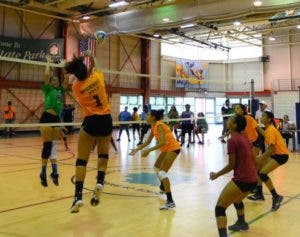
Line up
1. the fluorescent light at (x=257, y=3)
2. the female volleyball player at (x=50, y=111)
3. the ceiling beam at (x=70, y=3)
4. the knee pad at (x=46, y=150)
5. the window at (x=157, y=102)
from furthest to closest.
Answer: the window at (x=157, y=102)
the ceiling beam at (x=70, y=3)
the fluorescent light at (x=257, y=3)
the knee pad at (x=46, y=150)
the female volleyball player at (x=50, y=111)

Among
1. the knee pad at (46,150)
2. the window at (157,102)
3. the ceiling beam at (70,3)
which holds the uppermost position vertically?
the ceiling beam at (70,3)

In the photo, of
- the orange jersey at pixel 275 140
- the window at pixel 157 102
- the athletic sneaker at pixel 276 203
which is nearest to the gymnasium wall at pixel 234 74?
the window at pixel 157 102

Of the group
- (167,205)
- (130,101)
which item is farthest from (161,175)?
(130,101)

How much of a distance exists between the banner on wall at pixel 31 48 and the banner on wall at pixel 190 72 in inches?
379

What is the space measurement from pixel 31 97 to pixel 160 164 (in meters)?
14.2

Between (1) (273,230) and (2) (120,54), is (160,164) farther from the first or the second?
(2) (120,54)

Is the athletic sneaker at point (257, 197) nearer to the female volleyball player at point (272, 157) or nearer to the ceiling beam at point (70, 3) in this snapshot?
the female volleyball player at point (272, 157)

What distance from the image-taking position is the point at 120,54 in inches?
848

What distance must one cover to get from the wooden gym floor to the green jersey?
1.28m

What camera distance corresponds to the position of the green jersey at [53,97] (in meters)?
5.45

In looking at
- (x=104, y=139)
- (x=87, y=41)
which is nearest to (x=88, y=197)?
(x=104, y=139)

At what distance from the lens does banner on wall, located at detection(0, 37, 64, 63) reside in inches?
630

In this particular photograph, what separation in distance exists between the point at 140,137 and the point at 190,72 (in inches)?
537

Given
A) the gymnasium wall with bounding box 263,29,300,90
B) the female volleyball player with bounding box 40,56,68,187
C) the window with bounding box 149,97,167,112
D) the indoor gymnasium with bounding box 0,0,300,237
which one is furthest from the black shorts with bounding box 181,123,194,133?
the gymnasium wall with bounding box 263,29,300,90
